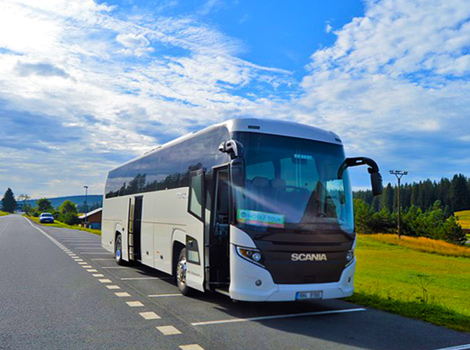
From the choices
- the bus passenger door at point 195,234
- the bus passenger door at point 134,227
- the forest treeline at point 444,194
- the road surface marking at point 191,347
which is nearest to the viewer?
the road surface marking at point 191,347

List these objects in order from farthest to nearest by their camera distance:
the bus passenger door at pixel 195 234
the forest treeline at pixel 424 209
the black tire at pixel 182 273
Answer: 1. the forest treeline at pixel 424 209
2. the black tire at pixel 182 273
3. the bus passenger door at pixel 195 234

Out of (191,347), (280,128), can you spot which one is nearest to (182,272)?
(280,128)

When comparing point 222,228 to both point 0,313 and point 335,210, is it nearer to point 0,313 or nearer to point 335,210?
point 335,210

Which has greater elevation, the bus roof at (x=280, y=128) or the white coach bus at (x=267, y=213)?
the bus roof at (x=280, y=128)

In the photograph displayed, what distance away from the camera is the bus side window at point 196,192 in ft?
29.6

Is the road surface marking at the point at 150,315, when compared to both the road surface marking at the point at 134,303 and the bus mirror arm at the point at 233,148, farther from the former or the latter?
the bus mirror arm at the point at 233,148

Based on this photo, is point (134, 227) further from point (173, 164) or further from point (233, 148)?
point (233, 148)

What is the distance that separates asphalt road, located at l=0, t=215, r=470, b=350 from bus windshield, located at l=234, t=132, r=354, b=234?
1.64 m

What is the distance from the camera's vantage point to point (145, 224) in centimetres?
1292

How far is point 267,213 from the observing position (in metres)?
7.60

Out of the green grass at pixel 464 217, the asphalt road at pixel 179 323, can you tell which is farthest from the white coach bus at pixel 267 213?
the green grass at pixel 464 217

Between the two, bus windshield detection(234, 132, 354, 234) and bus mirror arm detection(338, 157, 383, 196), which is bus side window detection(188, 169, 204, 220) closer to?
bus windshield detection(234, 132, 354, 234)

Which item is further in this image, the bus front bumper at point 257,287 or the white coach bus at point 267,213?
the white coach bus at point 267,213

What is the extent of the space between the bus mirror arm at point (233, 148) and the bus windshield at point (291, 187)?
385 mm
